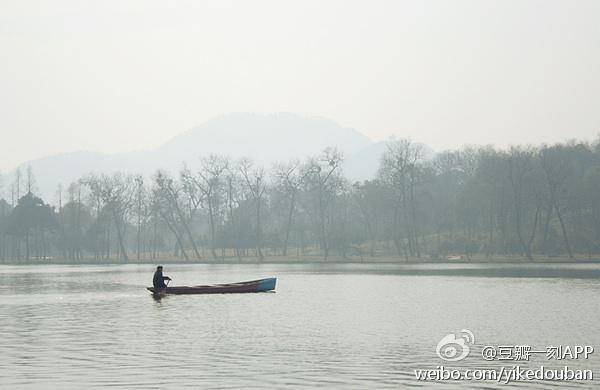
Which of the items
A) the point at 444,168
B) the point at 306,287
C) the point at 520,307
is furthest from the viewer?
the point at 444,168

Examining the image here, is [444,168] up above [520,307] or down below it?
above

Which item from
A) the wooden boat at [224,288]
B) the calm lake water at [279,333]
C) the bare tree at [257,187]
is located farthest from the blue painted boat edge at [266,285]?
the bare tree at [257,187]

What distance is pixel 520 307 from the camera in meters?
44.6

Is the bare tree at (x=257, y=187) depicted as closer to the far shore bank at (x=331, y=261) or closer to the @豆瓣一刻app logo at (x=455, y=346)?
the far shore bank at (x=331, y=261)

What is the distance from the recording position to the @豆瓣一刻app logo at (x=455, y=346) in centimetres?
2756

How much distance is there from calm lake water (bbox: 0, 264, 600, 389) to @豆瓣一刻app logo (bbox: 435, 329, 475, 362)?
0.33 metres

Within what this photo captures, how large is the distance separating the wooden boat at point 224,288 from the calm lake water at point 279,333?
2.38ft

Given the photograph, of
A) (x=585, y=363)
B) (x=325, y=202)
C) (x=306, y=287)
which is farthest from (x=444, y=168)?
(x=585, y=363)

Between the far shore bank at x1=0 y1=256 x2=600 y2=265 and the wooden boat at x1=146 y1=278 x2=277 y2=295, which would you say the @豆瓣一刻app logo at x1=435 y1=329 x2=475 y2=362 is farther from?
the far shore bank at x1=0 y1=256 x2=600 y2=265

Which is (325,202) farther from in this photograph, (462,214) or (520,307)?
(520,307)

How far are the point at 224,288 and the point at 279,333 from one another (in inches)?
890

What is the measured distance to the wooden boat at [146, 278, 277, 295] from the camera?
2221 inches

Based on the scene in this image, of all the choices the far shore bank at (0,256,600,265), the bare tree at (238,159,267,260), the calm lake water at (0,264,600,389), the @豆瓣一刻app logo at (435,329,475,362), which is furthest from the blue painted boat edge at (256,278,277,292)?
the bare tree at (238,159,267,260)

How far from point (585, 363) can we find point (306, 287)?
4218cm
